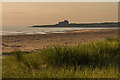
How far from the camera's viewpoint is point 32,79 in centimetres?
448

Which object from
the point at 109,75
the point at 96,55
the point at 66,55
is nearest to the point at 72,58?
the point at 66,55

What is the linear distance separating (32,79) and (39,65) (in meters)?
1.38

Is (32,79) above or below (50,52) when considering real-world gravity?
below

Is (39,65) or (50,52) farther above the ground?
(50,52)

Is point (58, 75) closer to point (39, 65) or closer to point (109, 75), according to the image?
point (109, 75)

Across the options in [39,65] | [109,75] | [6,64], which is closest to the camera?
[109,75]

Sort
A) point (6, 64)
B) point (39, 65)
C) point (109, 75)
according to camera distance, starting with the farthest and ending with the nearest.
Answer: point (6, 64)
point (39, 65)
point (109, 75)

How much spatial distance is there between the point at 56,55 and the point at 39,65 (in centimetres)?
69

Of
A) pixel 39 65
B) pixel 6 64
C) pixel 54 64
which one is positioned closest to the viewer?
pixel 54 64

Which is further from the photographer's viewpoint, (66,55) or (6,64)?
(6,64)

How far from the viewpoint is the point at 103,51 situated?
21.6ft

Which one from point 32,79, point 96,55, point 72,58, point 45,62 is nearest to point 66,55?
point 72,58

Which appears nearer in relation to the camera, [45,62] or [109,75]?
[109,75]

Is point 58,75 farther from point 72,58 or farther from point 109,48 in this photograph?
point 109,48
